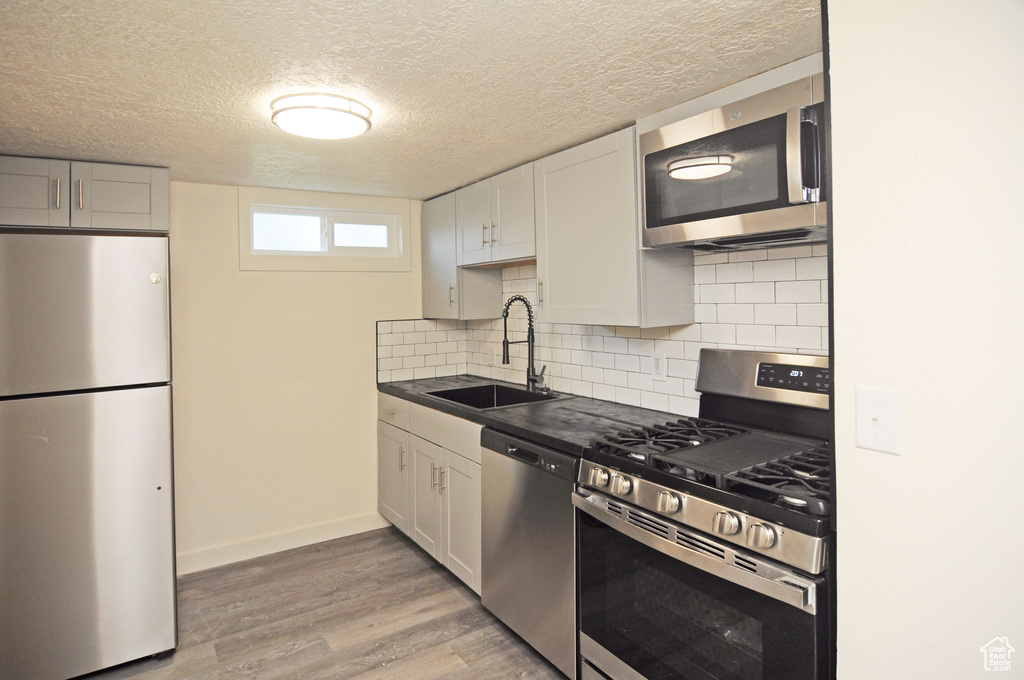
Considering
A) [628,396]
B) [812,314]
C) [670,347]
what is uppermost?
[812,314]

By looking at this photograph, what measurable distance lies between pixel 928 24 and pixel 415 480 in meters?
2.99

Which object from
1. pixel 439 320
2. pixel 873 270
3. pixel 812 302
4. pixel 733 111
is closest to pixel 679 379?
pixel 812 302

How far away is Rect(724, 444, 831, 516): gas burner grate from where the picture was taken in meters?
1.39

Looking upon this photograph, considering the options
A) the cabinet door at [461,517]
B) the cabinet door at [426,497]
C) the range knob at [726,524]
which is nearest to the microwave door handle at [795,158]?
the range knob at [726,524]

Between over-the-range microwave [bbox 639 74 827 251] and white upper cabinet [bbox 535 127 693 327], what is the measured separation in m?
0.13

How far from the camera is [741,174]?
183 cm

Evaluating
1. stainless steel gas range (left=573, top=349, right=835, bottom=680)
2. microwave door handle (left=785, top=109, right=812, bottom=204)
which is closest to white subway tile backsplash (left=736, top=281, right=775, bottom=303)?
stainless steel gas range (left=573, top=349, right=835, bottom=680)

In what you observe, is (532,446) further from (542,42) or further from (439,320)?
(439,320)

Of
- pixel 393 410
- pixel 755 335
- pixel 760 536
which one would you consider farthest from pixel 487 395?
pixel 760 536

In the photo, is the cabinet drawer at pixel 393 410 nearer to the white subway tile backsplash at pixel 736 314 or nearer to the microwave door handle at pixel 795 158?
the white subway tile backsplash at pixel 736 314

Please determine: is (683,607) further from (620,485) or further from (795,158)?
(795,158)

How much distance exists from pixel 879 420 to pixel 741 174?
96 cm

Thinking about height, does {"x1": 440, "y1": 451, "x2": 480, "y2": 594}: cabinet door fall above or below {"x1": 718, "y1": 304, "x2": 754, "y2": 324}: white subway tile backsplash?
below

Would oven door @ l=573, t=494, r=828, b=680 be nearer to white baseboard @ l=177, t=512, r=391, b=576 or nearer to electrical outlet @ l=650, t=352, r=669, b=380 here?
electrical outlet @ l=650, t=352, r=669, b=380
